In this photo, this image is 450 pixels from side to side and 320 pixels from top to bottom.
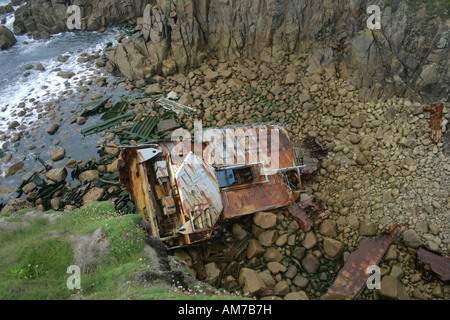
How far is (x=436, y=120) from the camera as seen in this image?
1019 centimetres

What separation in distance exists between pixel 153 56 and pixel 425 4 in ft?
42.0

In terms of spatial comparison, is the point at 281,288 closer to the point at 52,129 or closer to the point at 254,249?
the point at 254,249

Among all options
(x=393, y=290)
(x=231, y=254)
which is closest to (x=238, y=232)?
(x=231, y=254)

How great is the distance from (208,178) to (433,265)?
6540 millimetres

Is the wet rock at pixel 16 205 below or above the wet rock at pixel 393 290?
above

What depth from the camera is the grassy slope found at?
5.11 meters

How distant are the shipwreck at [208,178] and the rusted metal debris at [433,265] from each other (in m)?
3.85

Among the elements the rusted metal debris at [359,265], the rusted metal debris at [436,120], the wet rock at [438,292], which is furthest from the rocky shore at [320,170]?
the rusted metal debris at [359,265]

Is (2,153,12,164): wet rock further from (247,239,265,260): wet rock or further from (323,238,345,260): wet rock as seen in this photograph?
(323,238,345,260): wet rock

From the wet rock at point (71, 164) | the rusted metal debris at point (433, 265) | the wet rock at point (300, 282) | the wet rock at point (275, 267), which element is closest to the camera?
the rusted metal debris at point (433, 265)

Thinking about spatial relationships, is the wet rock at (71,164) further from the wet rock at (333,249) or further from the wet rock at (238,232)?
the wet rock at (333,249)

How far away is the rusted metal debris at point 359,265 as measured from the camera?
8008 mm
